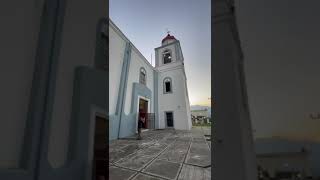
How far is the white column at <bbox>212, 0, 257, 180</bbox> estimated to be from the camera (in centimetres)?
95

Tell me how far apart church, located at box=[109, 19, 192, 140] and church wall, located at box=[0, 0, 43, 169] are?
15.6ft

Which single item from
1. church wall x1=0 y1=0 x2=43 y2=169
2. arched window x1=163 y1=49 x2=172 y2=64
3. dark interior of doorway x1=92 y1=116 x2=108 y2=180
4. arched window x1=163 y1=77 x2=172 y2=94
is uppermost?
arched window x1=163 y1=49 x2=172 y2=64

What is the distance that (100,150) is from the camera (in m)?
0.86

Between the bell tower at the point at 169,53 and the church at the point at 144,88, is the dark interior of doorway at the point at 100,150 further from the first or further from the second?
the bell tower at the point at 169,53

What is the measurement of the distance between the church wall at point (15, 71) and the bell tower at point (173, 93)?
8725mm

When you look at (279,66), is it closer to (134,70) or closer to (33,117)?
(33,117)

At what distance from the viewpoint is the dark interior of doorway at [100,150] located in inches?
32.0

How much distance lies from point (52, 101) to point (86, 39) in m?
0.36

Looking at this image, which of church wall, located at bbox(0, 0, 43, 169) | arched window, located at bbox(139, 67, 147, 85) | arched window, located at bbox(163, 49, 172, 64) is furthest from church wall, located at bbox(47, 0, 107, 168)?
arched window, located at bbox(163, 49, 172, 64)

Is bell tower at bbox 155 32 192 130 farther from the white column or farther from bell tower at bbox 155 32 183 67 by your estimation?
the white column

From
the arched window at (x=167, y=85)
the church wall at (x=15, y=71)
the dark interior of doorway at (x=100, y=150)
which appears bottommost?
the dark interior of doorway at (x=100, y=150)

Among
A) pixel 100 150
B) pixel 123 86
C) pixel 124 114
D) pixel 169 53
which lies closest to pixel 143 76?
pixel 123 86

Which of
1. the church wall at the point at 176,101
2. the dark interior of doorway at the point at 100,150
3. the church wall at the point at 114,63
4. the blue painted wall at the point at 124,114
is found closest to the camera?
the dark interior of doorway at the point at 100,150

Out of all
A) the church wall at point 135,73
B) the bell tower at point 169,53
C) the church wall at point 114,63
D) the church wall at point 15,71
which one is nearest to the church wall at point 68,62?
the church wall at point 15,71
